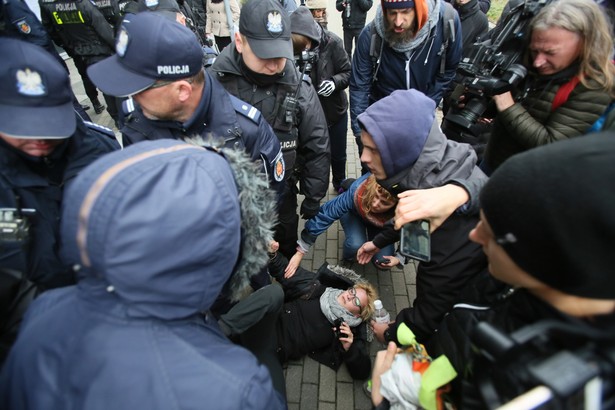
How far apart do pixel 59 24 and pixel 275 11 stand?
4.05 meters

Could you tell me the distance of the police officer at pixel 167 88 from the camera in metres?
1.73

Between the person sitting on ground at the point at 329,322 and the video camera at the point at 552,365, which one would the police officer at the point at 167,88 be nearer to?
the person sitting on ground at the point at 329,322

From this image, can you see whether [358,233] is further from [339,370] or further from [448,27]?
[448,27]

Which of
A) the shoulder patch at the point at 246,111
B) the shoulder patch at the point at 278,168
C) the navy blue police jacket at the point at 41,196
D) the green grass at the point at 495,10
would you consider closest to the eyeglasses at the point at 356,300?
the shoulder patch at the point at 278,168

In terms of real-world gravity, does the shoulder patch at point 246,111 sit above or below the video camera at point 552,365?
below

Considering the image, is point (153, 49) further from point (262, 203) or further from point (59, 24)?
point (59, 24)

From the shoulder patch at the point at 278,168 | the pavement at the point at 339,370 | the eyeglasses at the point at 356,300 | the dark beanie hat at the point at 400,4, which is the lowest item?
the pavement at the point at 339,370

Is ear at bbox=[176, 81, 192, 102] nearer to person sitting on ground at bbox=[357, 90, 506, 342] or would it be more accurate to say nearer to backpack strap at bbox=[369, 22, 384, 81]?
person sitting on ground at bbox=[357, 90, 506, 342]

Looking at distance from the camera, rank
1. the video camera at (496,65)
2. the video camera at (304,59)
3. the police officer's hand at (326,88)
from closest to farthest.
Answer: the video camera at (496,65) < the video camera at (304,59) < the police officer's hand at (326,88)

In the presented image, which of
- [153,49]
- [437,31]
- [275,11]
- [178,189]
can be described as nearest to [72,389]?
[178,189]

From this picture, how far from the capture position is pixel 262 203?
4.21 ft

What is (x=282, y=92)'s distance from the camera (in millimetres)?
2455

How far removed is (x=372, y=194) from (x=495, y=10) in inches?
513

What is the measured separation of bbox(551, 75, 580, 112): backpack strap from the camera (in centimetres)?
204
